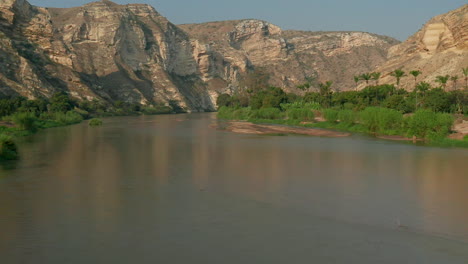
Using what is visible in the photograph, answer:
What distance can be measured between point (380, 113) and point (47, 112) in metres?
63.1

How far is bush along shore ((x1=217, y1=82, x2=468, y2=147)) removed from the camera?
1973 inches

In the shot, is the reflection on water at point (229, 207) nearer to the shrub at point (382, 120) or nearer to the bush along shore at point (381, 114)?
the bush along shore at point (381, 114)

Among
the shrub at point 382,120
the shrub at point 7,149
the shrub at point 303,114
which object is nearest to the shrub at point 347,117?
the shrub at point 382,120

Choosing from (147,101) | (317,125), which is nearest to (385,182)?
(317,125)

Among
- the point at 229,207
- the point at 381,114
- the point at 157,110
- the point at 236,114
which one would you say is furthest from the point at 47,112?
the point at 229,207

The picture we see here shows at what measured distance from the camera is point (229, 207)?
62.6 feet

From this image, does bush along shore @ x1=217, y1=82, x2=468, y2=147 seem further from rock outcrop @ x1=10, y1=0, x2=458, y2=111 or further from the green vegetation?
rock outcrop @ x1=10, y1=0, x2=458, y2=111

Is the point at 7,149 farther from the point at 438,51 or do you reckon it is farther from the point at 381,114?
the point at 438,51

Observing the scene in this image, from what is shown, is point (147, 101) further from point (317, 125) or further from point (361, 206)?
point (361, 206)

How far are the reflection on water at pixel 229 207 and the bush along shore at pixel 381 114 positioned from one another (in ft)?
53.0

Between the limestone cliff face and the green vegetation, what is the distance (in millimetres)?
20700

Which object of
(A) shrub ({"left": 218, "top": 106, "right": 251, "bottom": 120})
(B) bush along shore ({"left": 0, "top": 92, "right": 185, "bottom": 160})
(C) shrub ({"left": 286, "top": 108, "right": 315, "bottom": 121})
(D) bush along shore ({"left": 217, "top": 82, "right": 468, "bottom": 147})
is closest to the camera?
(D) bush along shore ({"left": 217, "top": 82, "right": 468, "bottom": 147})

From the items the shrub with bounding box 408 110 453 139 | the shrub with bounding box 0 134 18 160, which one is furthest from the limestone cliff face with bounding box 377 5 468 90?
the shrub with bounding box 0 134 18 160

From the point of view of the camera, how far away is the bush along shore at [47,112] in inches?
2038
